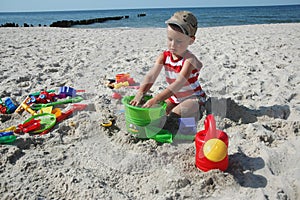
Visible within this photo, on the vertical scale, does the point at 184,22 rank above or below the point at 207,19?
above

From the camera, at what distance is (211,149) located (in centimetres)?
171

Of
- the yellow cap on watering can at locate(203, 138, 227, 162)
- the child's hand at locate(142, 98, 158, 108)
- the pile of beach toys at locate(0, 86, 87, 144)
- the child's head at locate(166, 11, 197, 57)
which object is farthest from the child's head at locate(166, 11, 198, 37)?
the pile of beach toys at locate(0, 86, 87, 144)

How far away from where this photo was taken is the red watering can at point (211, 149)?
1.70 m

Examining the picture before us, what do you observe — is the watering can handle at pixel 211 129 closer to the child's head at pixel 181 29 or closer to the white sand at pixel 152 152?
the white sand at pixel 152 152

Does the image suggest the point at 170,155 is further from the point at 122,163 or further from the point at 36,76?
the point at 36,76

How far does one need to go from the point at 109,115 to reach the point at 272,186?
149 cm

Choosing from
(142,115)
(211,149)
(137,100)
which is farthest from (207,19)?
(211,149)

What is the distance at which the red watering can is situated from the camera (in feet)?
5.57

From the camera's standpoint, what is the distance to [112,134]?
7.57 ft

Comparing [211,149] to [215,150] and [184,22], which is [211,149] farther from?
[184,22]

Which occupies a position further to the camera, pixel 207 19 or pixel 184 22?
pixel 207 19

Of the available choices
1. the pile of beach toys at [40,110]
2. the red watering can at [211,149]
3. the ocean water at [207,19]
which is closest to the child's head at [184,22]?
the red watering can at [211,149]

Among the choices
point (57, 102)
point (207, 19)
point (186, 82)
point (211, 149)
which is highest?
point (186, 82)

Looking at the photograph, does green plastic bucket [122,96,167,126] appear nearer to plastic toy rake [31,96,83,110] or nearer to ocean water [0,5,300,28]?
plastic toy rake [31,96,83,110]
